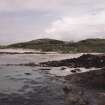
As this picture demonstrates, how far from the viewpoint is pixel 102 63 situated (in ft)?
269

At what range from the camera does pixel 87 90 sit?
1256 inches

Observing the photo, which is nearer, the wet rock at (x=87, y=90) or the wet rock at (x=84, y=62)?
the wet rock at (x=87, y=90)

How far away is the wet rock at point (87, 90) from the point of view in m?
27.4

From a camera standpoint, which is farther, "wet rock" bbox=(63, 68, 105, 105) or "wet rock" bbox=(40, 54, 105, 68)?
"wet rock" bbox=(40, 54, 105, 68)

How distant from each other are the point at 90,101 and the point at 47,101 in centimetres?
521

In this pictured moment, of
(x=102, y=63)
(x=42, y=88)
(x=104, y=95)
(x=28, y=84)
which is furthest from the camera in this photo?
(x=102, y=63)

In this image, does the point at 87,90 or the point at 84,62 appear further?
the point at 84,62

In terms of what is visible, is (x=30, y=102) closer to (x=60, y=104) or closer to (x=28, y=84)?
(x=60, y=104)

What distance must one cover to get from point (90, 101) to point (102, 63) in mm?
55133

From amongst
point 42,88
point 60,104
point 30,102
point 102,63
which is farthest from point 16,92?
Result: point 102,63

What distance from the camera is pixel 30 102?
1225 inches

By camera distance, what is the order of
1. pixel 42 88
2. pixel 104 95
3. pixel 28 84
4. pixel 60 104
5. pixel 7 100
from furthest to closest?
pixel 28 84 < pixel 42 88 < pixel 7 100 < pixel 60 104 < pixel 104 95

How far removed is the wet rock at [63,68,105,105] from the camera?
2738cm

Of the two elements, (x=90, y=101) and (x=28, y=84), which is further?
(x=28, y=84)
